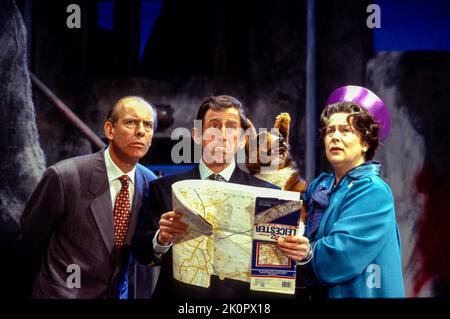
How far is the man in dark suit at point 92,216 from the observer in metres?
2.27

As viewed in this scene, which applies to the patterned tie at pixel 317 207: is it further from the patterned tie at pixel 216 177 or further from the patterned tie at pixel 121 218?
the patterned tie at pixel 121 218

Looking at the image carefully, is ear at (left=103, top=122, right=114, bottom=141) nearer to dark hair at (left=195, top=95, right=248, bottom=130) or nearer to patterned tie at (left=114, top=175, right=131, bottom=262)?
patterned tie at (left=114, top=175, right=131, bottom=262)

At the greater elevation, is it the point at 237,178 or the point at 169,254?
the point at 237,178

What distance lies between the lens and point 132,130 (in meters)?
2.31

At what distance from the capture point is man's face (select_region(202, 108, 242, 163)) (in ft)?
6.78

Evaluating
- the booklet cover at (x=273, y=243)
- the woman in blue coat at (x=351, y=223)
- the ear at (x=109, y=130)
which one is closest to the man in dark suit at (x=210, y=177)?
the booklet cover at (x=273, y=243)

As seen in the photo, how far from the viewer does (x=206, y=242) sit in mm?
1956

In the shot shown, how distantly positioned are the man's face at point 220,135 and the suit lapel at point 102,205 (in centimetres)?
48

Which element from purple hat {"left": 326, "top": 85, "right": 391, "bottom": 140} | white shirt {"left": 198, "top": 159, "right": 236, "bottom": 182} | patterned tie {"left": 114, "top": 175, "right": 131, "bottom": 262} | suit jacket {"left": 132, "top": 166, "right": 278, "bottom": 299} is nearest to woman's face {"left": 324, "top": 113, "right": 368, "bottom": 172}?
purple hat {"left": 326, "top": 85, "right": 391, "bottom": 140}

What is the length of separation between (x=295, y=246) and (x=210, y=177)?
1.33ft

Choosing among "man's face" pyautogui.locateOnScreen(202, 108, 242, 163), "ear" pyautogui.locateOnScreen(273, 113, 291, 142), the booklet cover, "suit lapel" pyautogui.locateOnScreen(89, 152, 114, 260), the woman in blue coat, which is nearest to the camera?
the booklet cover

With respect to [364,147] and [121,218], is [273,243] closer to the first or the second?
[364,147]

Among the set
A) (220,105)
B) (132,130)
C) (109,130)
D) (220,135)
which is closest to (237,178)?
(220,135)

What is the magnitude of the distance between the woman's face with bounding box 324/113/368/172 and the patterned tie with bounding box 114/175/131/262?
831 mm
